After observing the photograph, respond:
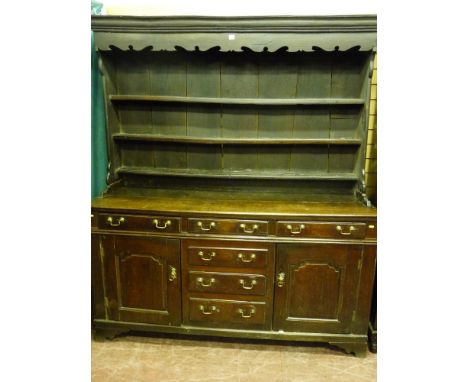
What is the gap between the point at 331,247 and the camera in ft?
6.42

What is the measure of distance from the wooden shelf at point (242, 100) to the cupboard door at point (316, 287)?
0.92 m

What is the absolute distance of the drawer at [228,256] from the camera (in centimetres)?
198

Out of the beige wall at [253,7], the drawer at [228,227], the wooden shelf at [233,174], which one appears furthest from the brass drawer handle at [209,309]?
the beige wall at [253,7]

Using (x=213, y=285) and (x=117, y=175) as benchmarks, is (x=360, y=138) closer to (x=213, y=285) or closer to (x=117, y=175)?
(x=213, y=285)

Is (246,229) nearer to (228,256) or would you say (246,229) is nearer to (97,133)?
(228,256)

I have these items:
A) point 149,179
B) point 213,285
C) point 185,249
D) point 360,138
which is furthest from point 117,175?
point 360,138

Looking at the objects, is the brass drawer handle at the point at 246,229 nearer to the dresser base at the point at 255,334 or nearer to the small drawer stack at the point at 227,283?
the small drawer stack at the point at 227,283

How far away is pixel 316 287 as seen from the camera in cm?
201

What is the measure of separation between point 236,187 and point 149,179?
2.11ft

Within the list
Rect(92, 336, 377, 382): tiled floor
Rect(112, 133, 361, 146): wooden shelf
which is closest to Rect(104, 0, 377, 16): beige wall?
Rect(112, 133, 361, 146): wooden shelf

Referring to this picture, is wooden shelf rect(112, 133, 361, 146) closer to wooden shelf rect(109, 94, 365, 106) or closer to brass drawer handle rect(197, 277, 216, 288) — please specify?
wooden shelf rect(109, 94, 365, 106)

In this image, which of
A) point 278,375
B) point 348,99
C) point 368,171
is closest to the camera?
point 278,375

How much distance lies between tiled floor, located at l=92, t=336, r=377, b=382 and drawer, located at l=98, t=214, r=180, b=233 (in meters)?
0.80

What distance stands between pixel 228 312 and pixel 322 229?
778mm
